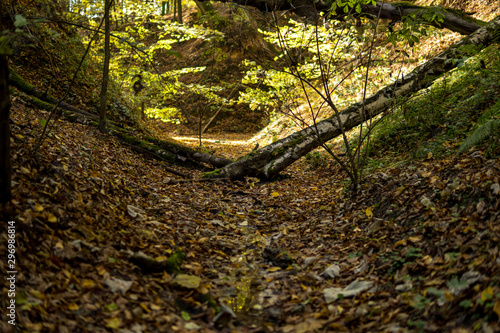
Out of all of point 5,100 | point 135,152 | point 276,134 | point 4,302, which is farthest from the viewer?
point 276,134

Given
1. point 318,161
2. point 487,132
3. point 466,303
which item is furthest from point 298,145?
point 466,303

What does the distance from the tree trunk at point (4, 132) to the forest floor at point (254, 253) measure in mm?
187

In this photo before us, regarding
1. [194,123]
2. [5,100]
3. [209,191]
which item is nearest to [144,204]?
[209,191]

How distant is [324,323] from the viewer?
2.44 m

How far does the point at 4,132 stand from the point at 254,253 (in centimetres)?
282

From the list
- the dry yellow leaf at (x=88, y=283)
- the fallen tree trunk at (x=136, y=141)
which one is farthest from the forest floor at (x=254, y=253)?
the fallen tree trunk at (x=136, y=141)

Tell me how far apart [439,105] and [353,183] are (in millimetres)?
2790

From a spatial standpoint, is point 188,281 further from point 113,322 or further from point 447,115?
point 447,115

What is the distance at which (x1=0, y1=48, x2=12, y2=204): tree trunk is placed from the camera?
7.93ft

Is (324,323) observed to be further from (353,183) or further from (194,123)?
(194,123)

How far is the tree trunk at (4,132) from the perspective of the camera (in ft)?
7.93

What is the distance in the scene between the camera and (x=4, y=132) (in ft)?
8.19

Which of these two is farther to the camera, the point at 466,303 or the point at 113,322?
the point at 113,322

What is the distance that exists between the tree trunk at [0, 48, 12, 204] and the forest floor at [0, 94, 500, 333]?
187 mm
